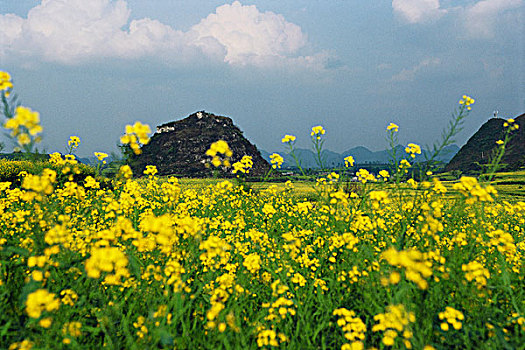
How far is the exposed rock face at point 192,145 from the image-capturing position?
35.2m

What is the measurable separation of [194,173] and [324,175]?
97.4 feet

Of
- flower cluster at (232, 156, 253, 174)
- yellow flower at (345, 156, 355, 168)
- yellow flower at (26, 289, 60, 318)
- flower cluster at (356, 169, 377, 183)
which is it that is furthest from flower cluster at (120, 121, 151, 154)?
yellow flower at (345, 156, 355, 168)

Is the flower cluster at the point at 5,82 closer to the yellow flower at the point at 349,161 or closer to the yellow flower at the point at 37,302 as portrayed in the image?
the yellow flower at the point at 37,302

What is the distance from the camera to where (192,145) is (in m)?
38.3

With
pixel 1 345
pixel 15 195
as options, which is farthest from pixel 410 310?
pixel 15 195

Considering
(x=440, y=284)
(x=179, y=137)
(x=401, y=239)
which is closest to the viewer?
(x=440, y=284)

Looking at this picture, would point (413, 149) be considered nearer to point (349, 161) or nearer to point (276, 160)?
point (349, 161)

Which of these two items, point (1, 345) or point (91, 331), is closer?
point (1, 345)

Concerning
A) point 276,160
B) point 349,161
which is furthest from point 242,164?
point 349,161

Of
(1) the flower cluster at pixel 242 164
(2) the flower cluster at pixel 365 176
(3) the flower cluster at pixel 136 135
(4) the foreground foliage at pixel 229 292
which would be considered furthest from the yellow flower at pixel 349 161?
(3) the flower cluster at pixel 136 135

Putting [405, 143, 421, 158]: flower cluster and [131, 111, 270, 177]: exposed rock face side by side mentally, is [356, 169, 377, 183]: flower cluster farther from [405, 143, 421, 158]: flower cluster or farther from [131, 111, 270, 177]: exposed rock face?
[131, 111, 270, 177]: exposed rock face

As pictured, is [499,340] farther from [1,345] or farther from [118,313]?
[1,345]

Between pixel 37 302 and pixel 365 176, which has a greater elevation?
pixel 365 176

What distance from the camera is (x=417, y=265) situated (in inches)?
61.5
